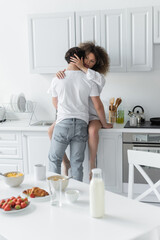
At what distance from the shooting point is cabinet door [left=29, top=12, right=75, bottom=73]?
3527 mm

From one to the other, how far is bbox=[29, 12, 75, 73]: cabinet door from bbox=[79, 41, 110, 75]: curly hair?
213mm

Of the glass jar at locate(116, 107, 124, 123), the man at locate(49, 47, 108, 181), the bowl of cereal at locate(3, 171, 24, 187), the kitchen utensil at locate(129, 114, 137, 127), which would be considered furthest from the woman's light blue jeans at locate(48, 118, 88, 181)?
the bowl of cereal at locate(3, 171, 24, 187)

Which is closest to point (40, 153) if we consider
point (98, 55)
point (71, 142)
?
point (71, 142)

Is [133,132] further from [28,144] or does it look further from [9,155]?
[9,155]

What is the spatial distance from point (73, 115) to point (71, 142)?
0.85 feet

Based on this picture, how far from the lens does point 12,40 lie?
4125 mm

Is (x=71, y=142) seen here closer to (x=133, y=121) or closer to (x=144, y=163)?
(x=133, y=121)

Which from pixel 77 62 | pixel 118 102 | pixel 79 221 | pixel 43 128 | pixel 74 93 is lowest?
pixel 79 221

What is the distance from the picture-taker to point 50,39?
3.59 meters

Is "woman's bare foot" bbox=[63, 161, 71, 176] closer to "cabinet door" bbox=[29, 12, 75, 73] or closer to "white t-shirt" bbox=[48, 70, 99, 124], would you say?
"white t-shirt" bbox=[48, 70, 99, 124]

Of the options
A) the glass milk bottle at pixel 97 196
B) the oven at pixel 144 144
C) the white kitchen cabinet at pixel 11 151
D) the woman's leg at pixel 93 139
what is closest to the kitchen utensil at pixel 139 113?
the oven at pixel 144 144

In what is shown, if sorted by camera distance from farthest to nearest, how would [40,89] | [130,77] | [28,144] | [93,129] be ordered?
[40,89]
[130,77]
[28,144]
[93,129]

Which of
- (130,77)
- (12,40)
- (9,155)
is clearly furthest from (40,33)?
(9,155)

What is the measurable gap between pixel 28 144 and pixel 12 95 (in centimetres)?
72
